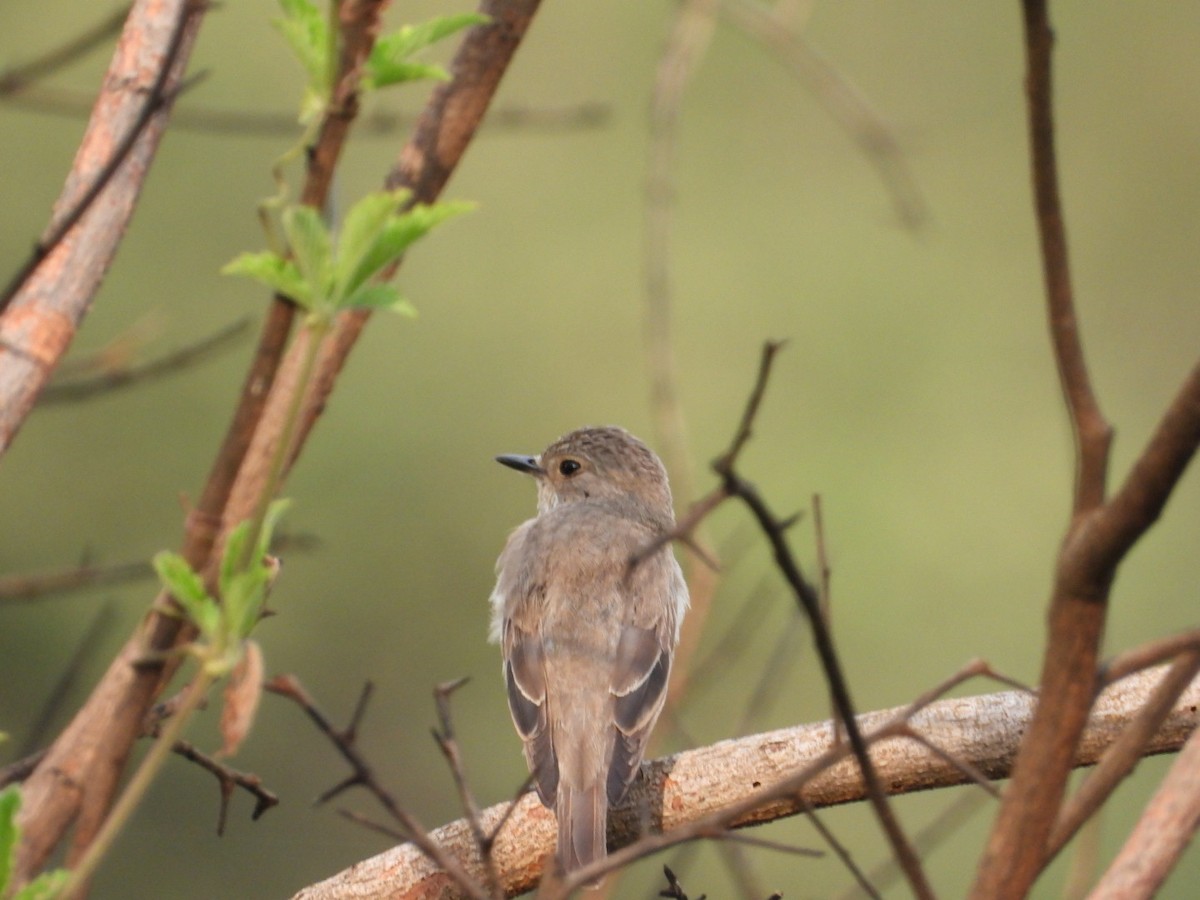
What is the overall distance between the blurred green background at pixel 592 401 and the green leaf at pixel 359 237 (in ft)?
29.1

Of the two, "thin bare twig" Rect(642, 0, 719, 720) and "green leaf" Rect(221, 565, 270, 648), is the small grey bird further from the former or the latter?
"green leaf" Rect(221, 565, 270, 648)

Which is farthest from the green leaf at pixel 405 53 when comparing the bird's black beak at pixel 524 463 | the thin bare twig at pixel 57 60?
the bird's black beak at pixel 524 463

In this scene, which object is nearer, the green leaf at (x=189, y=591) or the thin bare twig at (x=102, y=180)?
the green leaf at (x=189, y=591)

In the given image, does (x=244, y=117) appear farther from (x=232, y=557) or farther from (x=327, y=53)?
(x=232, y=557)

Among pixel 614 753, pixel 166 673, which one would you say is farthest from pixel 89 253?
pixel 614 753

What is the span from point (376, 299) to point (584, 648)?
11.0ft

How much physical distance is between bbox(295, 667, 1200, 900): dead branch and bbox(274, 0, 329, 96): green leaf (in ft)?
6.29

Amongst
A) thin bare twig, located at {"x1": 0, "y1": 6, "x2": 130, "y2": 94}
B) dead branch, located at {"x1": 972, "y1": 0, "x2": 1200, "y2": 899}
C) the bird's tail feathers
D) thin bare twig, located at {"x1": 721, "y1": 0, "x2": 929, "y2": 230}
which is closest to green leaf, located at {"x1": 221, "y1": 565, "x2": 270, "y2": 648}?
dead branch, located at {"x1": 972, "y1": 0, "x2": 1200, "y2": 899}

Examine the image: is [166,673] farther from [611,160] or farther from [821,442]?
[611,160]

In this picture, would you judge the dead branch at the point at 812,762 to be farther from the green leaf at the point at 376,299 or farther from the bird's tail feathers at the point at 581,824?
the green leaf at the point at 376,299

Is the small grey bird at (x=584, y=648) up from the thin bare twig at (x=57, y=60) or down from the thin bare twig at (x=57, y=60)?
down

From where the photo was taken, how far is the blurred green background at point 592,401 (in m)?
10.9

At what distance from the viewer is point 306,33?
119 centimetres

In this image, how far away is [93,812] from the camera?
104 cm
